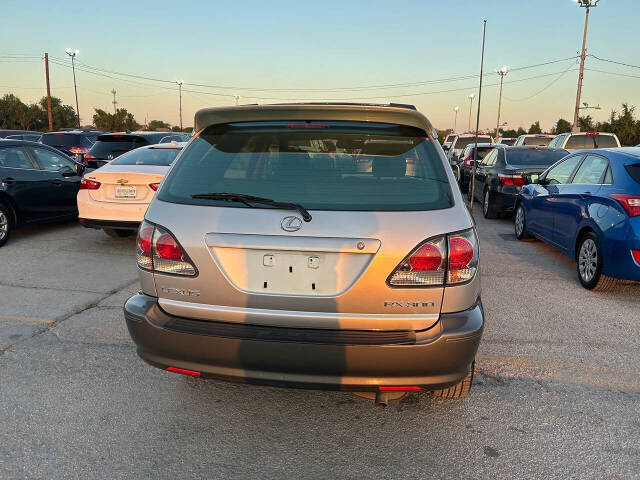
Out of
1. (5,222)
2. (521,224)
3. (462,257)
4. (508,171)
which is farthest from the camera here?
(508,171)

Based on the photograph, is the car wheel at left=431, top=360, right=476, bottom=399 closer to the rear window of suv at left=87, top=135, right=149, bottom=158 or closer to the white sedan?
the white sedan

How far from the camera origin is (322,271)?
7.75 ft

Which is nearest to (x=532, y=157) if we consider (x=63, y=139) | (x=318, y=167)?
(x=318, y=167)

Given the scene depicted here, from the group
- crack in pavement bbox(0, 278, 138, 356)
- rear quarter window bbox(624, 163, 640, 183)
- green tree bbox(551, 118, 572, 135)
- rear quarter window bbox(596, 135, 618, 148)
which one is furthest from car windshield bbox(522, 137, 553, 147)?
green tree bbox(551, 118, 572, 135)

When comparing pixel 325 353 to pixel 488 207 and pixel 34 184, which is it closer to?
pixel 34 184

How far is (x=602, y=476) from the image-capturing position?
243cm

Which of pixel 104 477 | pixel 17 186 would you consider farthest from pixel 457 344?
pixel 17 186

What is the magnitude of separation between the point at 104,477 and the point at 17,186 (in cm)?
660

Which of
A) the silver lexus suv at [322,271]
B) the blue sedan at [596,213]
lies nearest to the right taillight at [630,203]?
the blue sedan at [596,213]

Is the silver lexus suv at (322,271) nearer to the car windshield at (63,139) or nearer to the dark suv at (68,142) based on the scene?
the dark suv at (68,142)

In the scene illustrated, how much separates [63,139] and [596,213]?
16.6 meters

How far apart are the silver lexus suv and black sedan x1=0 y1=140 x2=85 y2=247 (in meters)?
6.14

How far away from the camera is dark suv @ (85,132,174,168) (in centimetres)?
1189

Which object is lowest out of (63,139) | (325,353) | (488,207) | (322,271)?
(488,207)
